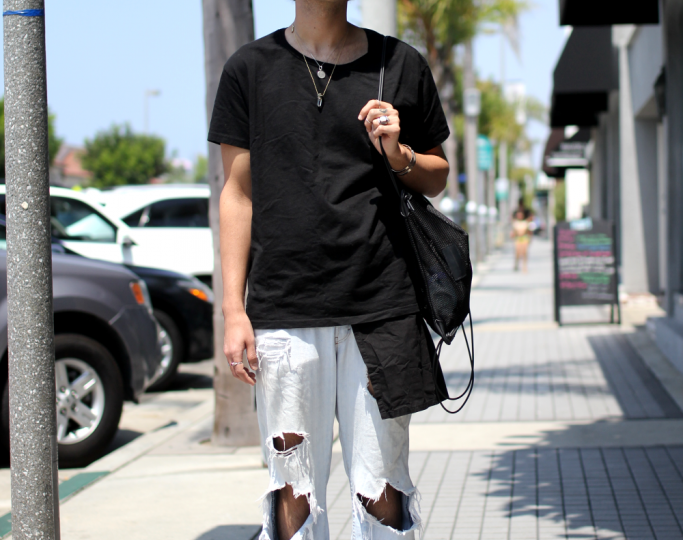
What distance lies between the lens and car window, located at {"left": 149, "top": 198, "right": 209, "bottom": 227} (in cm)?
1181

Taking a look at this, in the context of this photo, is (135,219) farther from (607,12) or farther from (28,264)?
(28,264)

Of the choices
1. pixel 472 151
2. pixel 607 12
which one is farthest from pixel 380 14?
pixel 472 151

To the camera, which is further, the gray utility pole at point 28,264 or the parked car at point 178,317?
the parked car at point 178,317

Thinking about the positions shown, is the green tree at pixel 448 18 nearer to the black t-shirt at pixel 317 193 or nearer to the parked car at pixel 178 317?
the parked car at pixel 178 317

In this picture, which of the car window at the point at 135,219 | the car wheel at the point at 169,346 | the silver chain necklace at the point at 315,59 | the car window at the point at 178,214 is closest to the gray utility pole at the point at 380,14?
the car wheel at the point at 169,346

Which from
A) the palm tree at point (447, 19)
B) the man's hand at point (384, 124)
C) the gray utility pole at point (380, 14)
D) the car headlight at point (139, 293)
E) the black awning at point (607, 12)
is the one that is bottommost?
the car headlight at point (139, 293)

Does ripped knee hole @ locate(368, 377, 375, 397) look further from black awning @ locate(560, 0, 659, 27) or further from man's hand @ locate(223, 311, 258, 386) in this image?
black awning @ locate(560, 0, 659, 27)

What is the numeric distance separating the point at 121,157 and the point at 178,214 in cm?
6065

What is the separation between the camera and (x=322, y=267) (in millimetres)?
2488

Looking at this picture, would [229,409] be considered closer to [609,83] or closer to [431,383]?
[431,383]

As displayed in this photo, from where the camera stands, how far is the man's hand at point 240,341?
2537mm

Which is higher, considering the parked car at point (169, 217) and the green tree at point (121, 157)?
the green tree at point (121, 157)

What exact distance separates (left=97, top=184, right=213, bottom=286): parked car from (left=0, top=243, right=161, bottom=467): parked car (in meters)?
5.26

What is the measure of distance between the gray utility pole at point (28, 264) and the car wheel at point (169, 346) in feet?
18.4
